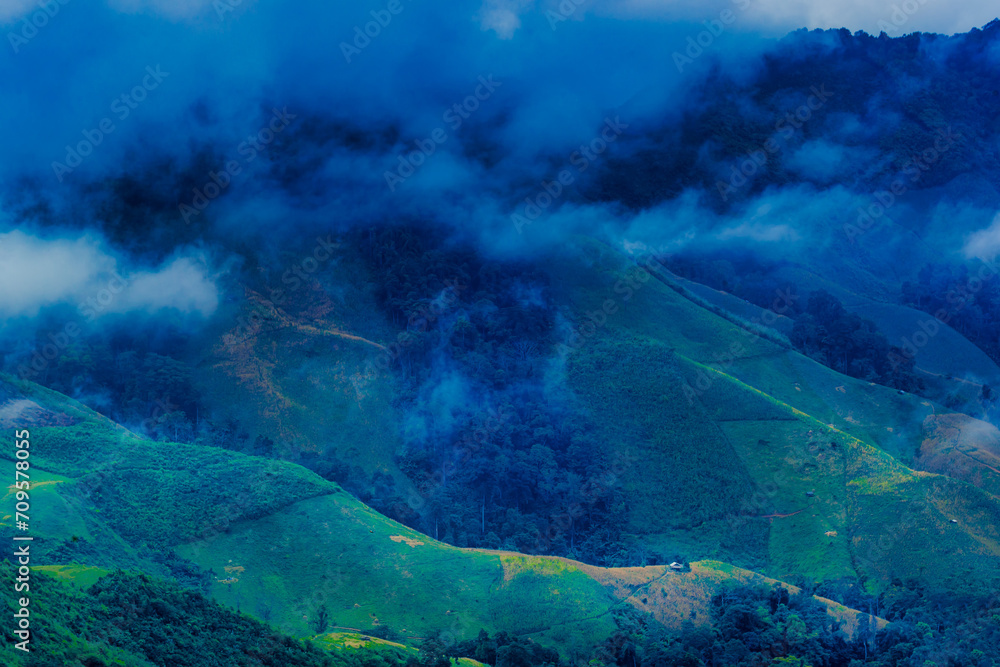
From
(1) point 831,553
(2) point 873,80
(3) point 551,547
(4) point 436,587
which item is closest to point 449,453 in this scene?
(3) point 551,547

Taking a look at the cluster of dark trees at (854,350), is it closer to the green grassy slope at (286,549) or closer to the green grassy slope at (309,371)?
the green grassy slope at (309,371)

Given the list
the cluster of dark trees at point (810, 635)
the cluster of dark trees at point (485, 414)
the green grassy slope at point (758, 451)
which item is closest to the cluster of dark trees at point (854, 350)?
the green grassy slope at point (758, 451)

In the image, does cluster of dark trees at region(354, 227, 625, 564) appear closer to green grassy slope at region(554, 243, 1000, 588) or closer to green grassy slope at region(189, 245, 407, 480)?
green grassy slope at region(189, 245, 407, 480)

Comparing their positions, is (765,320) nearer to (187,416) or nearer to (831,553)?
(831,553)

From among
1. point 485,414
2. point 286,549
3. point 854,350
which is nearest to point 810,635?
point 286,549

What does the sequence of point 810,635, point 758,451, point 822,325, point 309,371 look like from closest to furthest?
point 810,635
point 758,451
point 309,371
point 822,325

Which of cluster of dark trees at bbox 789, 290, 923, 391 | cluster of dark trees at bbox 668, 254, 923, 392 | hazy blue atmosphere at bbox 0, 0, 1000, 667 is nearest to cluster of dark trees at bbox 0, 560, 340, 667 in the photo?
hazy blue atmosphere at bbox 0, 0, 1000, 667

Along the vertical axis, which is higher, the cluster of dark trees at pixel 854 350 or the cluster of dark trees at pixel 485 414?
the cluster of dark trees at pixel 854 350

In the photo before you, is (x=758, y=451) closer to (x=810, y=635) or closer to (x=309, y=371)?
(x=810, y=635)
